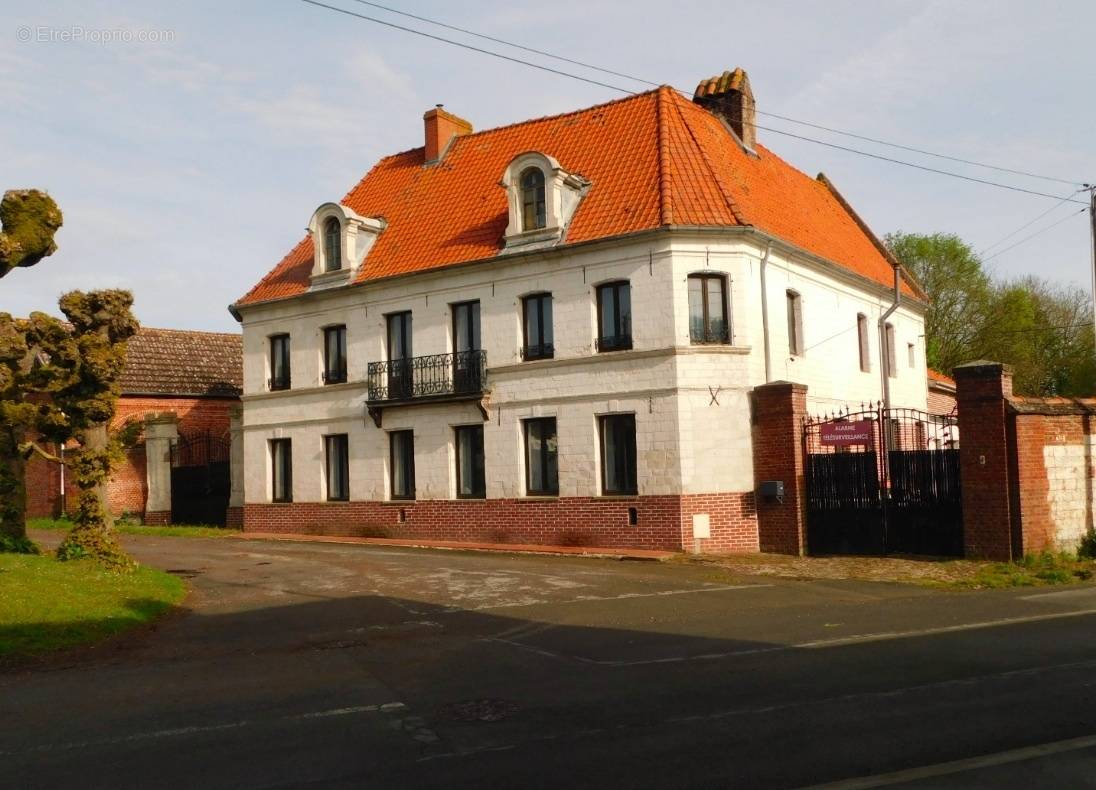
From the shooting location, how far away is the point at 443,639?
11531mm

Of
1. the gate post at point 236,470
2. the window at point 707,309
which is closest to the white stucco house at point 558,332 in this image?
the window at point 707,309

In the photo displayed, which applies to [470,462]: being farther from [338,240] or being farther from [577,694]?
[577,694]

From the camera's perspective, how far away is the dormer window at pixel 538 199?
23094 mm

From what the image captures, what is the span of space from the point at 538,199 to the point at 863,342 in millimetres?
10512

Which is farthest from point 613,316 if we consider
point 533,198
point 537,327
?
point 533,198

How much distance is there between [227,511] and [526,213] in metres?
13.4

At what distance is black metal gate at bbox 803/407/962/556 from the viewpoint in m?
18.8

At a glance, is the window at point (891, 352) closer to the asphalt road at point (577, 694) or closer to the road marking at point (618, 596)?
the asphalt road at point (577, 694)

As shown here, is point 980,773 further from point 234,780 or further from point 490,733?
point 234,780

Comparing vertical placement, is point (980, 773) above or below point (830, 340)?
below

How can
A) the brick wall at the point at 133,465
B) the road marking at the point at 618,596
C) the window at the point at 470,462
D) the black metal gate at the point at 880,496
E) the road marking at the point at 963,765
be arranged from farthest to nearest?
the brick wall at the point at 133,465 → the window at the point at 470,462 → the black metal gate at the point at 880,496 → the road marking at the point at 618,596 → the road marking at the point at 963,765

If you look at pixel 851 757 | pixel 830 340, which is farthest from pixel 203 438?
pixel 851 757

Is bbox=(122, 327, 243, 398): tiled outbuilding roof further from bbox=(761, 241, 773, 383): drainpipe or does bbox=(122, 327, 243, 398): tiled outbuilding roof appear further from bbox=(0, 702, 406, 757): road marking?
bbox=(0, 702, 406, 757): road marking

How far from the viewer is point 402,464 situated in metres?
25.9
